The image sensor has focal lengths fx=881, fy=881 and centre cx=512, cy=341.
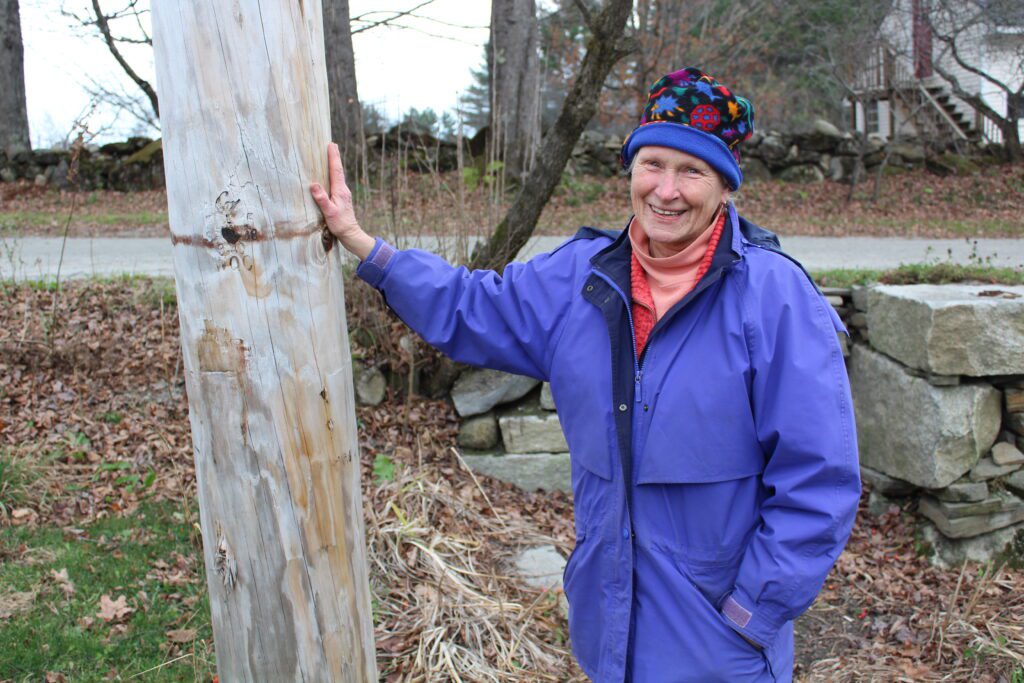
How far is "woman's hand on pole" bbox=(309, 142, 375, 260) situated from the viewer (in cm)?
202

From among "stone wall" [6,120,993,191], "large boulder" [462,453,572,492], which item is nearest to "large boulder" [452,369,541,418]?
"large boulder" [462,453,572,492]

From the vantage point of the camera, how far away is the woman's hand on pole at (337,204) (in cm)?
202

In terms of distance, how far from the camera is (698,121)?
2146 millimetres

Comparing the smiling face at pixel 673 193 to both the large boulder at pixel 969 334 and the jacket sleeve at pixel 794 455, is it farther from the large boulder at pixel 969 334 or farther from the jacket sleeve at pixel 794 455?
the large boulder at pixel 969 334

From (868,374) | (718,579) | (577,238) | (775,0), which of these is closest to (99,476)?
(577,238)

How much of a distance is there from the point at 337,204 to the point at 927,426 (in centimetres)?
450

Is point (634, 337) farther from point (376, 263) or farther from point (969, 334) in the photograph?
point (969, 334)

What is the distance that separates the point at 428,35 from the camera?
345 inches

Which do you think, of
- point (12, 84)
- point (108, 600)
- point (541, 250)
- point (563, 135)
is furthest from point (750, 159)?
point (108, 600)

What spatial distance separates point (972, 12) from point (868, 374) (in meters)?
12.5

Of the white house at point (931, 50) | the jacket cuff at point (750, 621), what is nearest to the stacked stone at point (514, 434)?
the jacket cuff at point (750, 621)

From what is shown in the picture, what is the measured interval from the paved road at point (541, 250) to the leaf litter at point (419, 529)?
50.6 inches

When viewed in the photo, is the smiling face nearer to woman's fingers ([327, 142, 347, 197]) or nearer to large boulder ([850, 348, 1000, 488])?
woman's fingers ([327, 142, 347, 197])

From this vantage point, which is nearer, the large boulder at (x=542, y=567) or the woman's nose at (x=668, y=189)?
the woman's nose at (x=668, y=189)
